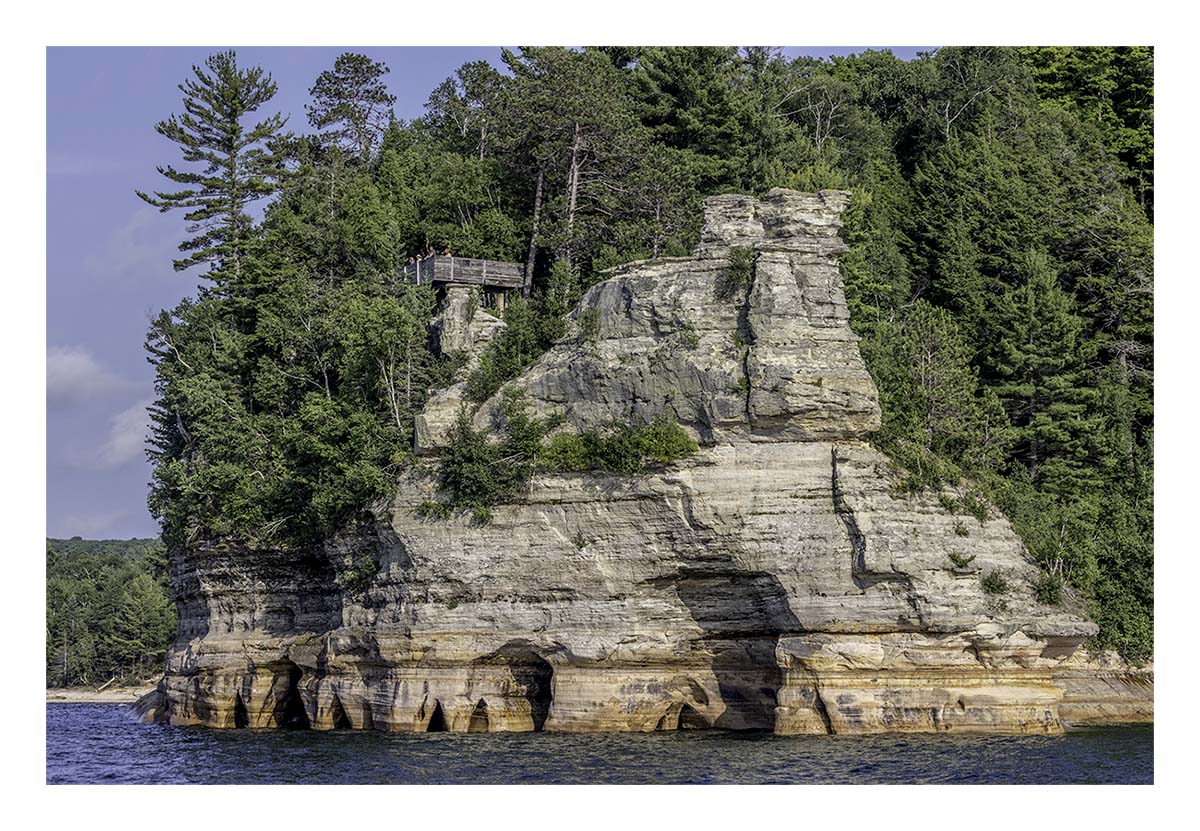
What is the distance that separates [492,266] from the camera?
5725 centimetres

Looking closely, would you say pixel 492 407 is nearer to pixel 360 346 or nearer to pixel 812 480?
pixel 360 346

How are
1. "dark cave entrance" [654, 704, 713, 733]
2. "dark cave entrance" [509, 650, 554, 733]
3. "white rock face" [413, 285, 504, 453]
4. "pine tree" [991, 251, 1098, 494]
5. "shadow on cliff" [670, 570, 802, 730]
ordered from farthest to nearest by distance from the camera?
"pine tree" [991, 251, 1098, 494] → "white rock face" [413, 285, 504, 453] → "dark cave entrance" [509, 650, 554, 733] → "dark cave entrance" [654, 704, 713, 733] → "shadow on cliff" [670, 570, 802, 730]

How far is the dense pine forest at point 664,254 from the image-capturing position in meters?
52.1

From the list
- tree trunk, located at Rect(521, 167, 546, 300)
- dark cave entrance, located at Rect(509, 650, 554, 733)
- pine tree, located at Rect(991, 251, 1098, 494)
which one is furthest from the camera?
tree trunk, located at Rect(521, 167, 546, 300)

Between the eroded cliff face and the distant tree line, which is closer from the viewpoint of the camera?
the eroded cliff face

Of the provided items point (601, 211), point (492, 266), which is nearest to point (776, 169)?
point (601, 211)

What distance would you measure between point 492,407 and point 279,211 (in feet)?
65.0

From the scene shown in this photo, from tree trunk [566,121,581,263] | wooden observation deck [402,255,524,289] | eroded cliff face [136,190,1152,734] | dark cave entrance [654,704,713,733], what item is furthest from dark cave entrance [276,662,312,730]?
tree trunk [566,121,581,263]

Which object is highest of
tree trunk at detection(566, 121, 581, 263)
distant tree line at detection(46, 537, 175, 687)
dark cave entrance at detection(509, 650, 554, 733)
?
tree trunk at detection(566, 121, 581, 263)

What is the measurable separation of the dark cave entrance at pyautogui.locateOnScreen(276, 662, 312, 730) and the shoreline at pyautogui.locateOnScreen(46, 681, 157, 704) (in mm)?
44520

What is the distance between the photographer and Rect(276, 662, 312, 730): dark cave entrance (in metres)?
52.4

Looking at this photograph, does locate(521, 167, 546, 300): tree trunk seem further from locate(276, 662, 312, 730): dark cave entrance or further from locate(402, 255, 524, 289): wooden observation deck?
locate(276, 662, 312, 730): dark cave entrance

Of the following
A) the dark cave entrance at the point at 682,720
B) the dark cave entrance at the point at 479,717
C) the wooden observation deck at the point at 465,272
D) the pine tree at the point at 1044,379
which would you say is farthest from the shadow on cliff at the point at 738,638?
the pine tree at the point at 1044,379

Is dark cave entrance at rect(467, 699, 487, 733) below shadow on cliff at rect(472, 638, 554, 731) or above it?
below
